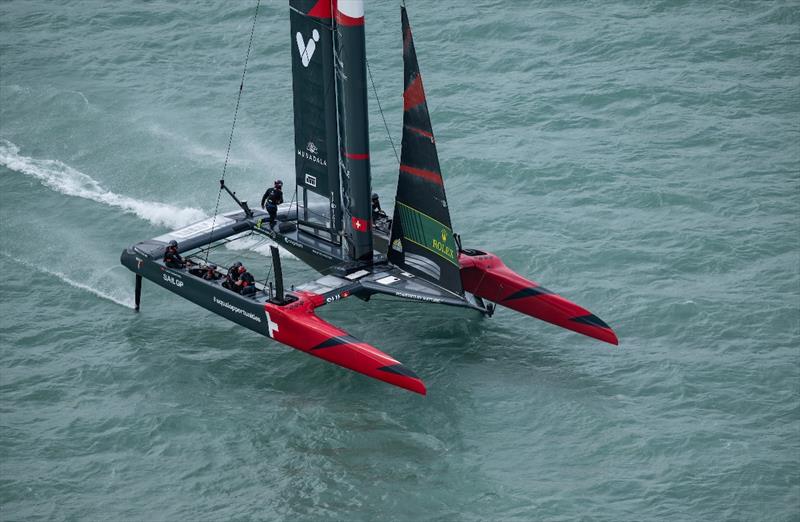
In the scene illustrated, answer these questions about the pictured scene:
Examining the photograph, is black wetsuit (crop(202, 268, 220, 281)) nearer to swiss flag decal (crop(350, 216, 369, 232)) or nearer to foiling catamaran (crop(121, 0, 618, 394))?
foiling catamaran (crop(121, 0, 618, 394))

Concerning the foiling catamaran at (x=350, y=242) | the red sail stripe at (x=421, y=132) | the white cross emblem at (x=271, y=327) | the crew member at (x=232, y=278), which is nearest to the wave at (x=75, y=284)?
the foiling catamaran at (x=350, y=242)

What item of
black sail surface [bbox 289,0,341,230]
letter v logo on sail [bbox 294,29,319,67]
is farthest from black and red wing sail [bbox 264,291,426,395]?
letter v logo on sail [bbox 294,29,319,67]

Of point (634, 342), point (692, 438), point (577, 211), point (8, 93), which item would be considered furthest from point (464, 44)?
point (692, 438)

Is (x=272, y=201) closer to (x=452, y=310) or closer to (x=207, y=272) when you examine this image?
(x=207, y=272)

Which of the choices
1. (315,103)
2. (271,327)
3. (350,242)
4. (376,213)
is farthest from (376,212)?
(271,327)

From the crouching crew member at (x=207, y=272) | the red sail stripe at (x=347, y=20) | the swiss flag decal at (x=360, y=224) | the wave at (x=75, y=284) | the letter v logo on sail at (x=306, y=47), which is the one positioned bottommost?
the wave at (x=75, y=284)

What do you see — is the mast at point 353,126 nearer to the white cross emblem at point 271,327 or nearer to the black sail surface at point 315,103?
the black sail surface at point 315,103
